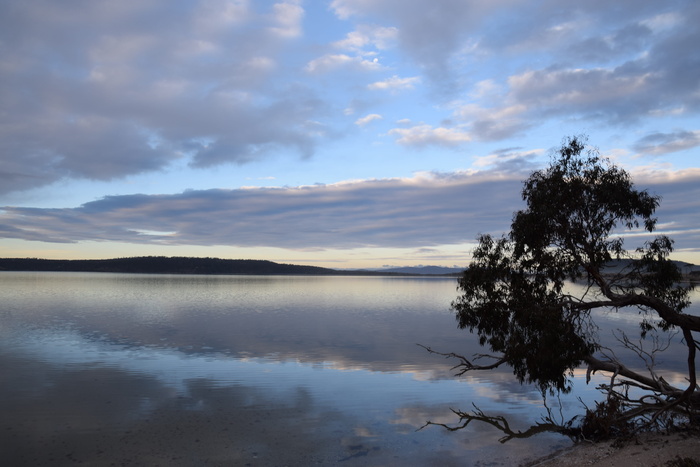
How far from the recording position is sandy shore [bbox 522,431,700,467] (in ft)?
31.4

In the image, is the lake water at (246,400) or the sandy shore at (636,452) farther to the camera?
the lake water at (246,400)

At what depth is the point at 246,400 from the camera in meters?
15.8

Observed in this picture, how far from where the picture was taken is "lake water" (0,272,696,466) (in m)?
11.5

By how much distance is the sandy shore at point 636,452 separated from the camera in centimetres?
957

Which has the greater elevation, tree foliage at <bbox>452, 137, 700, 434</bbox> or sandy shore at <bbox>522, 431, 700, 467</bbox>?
tree foliage at <bbox>452, 137, 700, 434</bbox>

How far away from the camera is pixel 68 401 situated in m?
15.0

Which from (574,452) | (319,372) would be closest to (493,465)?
(574,452)

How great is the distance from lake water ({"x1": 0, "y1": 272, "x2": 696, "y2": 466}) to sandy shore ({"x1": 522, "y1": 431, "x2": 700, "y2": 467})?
3.31 ft

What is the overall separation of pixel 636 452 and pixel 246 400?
10.9m

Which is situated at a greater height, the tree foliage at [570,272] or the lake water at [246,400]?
the tree foliage at [570,272]

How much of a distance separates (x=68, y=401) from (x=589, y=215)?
16.1 metres

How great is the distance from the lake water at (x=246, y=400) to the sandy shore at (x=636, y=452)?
3.31 ft

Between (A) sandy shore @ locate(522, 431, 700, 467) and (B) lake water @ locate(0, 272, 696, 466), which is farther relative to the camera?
(B) lake water @ locate(0, 272, 696, 466)

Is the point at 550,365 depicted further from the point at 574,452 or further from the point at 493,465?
the point at 493,465
